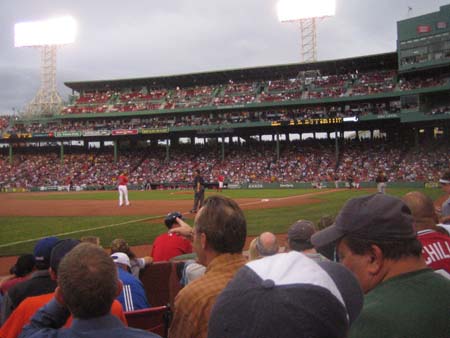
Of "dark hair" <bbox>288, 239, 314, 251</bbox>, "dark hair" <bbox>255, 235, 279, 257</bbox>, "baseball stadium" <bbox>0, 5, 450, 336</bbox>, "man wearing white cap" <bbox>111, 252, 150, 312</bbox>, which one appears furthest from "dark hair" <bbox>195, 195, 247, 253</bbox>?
"baseball stadium" <bbox>0, 5, 450, 336</bbox>

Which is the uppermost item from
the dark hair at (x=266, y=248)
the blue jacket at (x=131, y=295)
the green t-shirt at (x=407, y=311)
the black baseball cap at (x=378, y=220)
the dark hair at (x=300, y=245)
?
the black baseball cap at (x=378, y=220)

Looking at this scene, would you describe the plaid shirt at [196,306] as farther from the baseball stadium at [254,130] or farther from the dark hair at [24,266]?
the baseball stadium at [254,130]

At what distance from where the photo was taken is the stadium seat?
3.32 metres

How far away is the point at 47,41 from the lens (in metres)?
59.4

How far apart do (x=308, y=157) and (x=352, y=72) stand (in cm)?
1370

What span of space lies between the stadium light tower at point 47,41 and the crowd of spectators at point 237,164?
6733 millimetres

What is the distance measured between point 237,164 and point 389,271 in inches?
2001

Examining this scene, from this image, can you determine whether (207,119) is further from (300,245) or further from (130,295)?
(130,295)

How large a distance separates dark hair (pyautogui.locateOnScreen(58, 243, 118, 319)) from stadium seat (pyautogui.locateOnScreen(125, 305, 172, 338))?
114 cm

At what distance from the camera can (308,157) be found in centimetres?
5122

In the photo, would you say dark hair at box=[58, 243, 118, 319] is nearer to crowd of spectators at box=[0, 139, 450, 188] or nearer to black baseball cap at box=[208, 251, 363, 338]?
black baseball cap at box=[208, 251, 363, 338]

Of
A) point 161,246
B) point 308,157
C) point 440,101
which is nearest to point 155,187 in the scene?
point 308,157

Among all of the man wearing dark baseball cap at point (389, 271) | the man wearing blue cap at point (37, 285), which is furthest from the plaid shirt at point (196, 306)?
the man wearing blue cap at point (37, 285)

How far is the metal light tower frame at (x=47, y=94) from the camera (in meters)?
63.3
